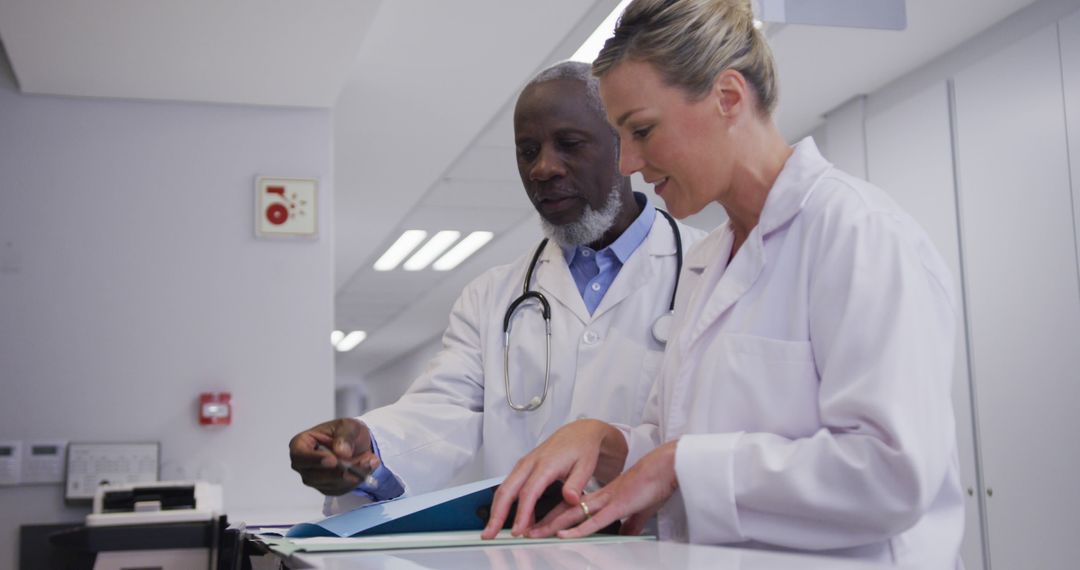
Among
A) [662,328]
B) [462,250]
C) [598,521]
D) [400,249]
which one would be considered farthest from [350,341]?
[598,521]

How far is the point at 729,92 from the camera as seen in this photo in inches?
46.2

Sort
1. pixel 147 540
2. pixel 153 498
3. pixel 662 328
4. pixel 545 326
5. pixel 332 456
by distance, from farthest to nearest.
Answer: pixel 153 498
pixel 147 540
pixel 545 326
pixel 662 328
pixel 332 456

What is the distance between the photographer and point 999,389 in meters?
3.54

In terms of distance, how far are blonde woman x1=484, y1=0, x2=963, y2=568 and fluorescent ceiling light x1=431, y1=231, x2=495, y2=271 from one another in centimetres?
522

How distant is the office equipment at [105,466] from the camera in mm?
3354

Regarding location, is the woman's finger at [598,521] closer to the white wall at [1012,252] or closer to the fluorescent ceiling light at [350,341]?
the white wall at [1012,252]

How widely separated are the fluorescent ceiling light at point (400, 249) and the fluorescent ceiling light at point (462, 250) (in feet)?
0.85

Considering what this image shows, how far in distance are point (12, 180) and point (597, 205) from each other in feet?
8.43

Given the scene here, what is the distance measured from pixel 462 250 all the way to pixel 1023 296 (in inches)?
158

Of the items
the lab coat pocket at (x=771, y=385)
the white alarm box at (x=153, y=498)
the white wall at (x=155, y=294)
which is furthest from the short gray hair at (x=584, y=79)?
the white wall at (x=155, y=294)

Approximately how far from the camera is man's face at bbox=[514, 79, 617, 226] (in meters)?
1.75

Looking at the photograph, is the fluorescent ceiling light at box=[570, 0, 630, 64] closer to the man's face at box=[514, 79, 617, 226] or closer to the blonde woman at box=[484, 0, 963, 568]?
the man's face at box=[514, 79, 617, 226]

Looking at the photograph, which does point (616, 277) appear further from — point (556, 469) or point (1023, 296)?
point (1023, 296)

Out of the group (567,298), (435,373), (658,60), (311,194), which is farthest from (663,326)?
(311,194)
